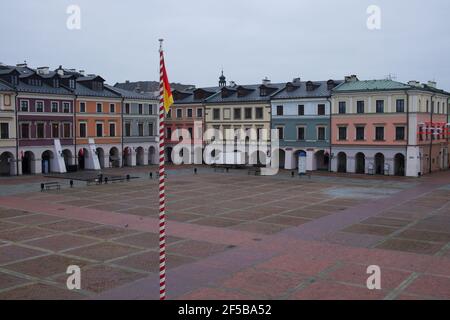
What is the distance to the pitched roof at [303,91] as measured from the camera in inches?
2534

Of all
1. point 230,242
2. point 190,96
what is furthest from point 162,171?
point 190,96

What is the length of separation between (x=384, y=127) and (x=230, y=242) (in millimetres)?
39507

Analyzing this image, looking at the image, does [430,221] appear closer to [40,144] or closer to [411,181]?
[411,181]

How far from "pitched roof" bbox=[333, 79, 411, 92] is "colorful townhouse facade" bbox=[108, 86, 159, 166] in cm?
2763

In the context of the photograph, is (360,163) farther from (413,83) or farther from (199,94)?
(199,94)

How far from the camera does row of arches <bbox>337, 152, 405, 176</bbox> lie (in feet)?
195

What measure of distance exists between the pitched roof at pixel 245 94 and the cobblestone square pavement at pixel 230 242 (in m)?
27.1

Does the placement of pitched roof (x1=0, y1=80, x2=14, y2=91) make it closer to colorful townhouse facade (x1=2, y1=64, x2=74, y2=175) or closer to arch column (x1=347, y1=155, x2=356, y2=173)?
colorful townhouse facade (x1=2, y1=64, x2=74, y2=175)

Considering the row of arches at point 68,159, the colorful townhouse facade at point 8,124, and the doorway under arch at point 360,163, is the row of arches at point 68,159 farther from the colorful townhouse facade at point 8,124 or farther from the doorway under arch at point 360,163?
the doorway under arch at point 360,163

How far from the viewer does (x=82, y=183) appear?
166 feet

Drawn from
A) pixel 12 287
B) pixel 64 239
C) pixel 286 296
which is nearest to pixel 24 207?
pixel 64 239

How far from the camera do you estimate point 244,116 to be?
7094 centimetres

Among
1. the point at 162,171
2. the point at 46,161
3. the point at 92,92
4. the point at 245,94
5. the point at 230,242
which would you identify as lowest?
the point at 230,242

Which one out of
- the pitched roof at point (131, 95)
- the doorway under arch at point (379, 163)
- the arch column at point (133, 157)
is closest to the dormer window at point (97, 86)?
the pitched roof at point (131, 95)
